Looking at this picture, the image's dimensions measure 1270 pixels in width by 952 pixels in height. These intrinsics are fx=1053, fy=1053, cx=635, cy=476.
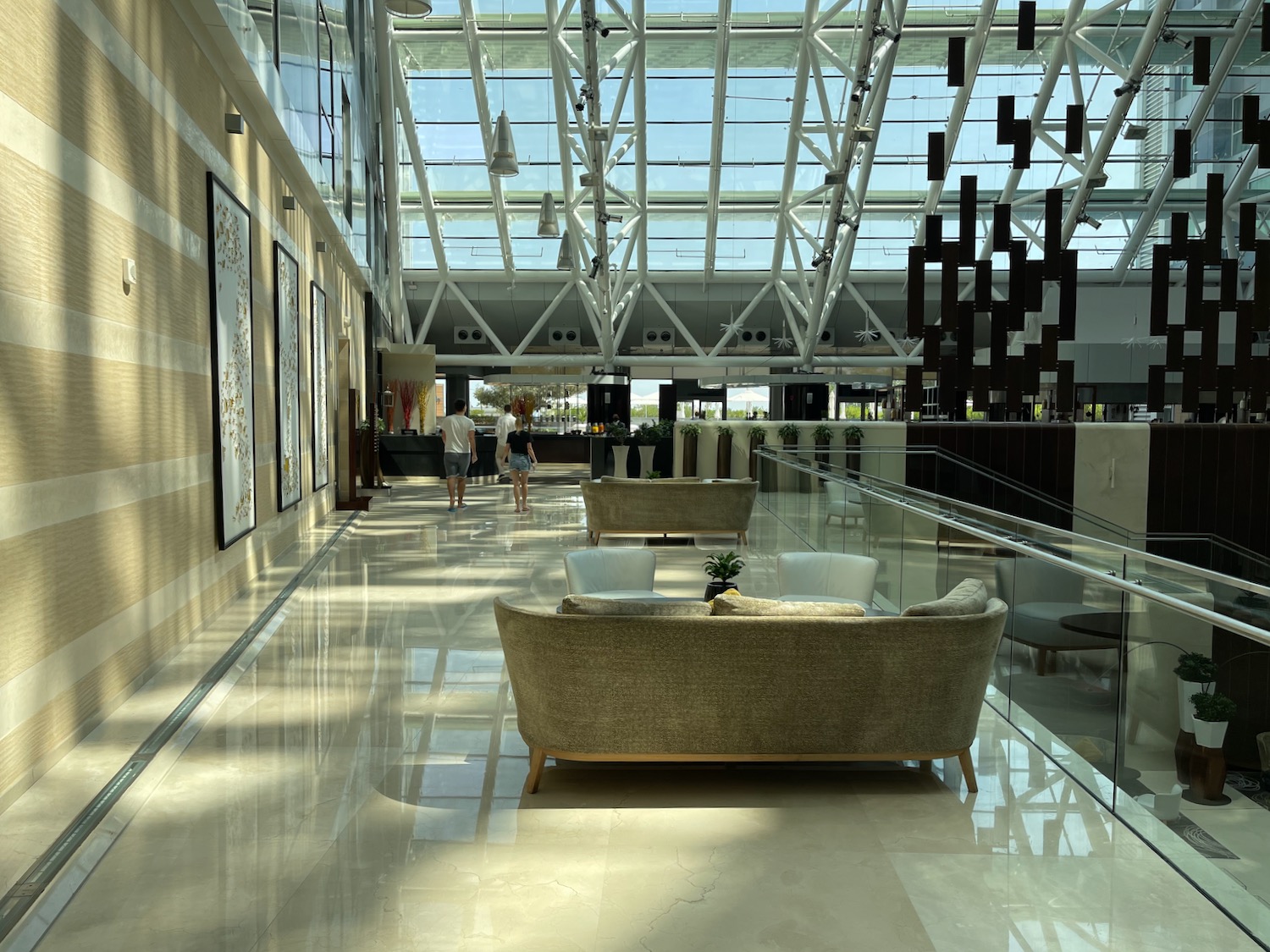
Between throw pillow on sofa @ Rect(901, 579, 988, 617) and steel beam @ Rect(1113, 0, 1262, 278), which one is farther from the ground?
steel beam @ Rect(1113, 0, 1262, 278)

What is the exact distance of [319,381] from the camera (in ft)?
42.8

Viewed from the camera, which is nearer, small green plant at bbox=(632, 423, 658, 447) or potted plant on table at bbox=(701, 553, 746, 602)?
potted plant on table at bbox=(701, 553, 746, 602)

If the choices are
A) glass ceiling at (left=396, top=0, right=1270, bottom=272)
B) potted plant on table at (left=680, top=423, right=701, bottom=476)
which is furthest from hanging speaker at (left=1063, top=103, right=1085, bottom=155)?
potted plant on table at (left=680, top=423, right=701, bottom=476)

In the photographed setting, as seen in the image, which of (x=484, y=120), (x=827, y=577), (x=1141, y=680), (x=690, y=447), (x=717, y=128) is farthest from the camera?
(x=484, y=120)

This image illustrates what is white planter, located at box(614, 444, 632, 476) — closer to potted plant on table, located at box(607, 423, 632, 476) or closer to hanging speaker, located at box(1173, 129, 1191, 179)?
potted plant on table, located at box(607, 423, 632, 476)

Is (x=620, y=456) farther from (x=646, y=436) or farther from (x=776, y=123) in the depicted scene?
(x=776, y=123)

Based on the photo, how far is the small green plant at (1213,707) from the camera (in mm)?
3131

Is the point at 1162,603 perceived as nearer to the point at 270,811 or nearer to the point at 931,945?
the point at 931,945

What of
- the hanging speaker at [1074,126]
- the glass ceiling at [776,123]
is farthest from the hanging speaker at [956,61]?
the hanging speaker at [1074,126]

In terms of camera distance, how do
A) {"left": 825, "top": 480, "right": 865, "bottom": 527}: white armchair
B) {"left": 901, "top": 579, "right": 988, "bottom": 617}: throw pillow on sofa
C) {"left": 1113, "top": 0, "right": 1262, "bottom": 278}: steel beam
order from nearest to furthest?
1. {"left": 901, "top": 579, "right": 988, "bottom": 617}: throw pillow on sofa
2. {"left": 825, "top": 480, "right": 865, "bottom": 527}: white armchair
3. {"left": 1113, "top": 0, "right": 1262, "bottom": 278}: steel beam

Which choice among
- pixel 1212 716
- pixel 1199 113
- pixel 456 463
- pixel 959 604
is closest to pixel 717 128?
pixel 456 463

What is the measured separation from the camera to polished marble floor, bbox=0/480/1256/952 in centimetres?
296

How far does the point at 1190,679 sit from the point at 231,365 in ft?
21.3

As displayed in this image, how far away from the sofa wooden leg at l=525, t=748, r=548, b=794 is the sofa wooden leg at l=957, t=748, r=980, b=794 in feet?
5.46
